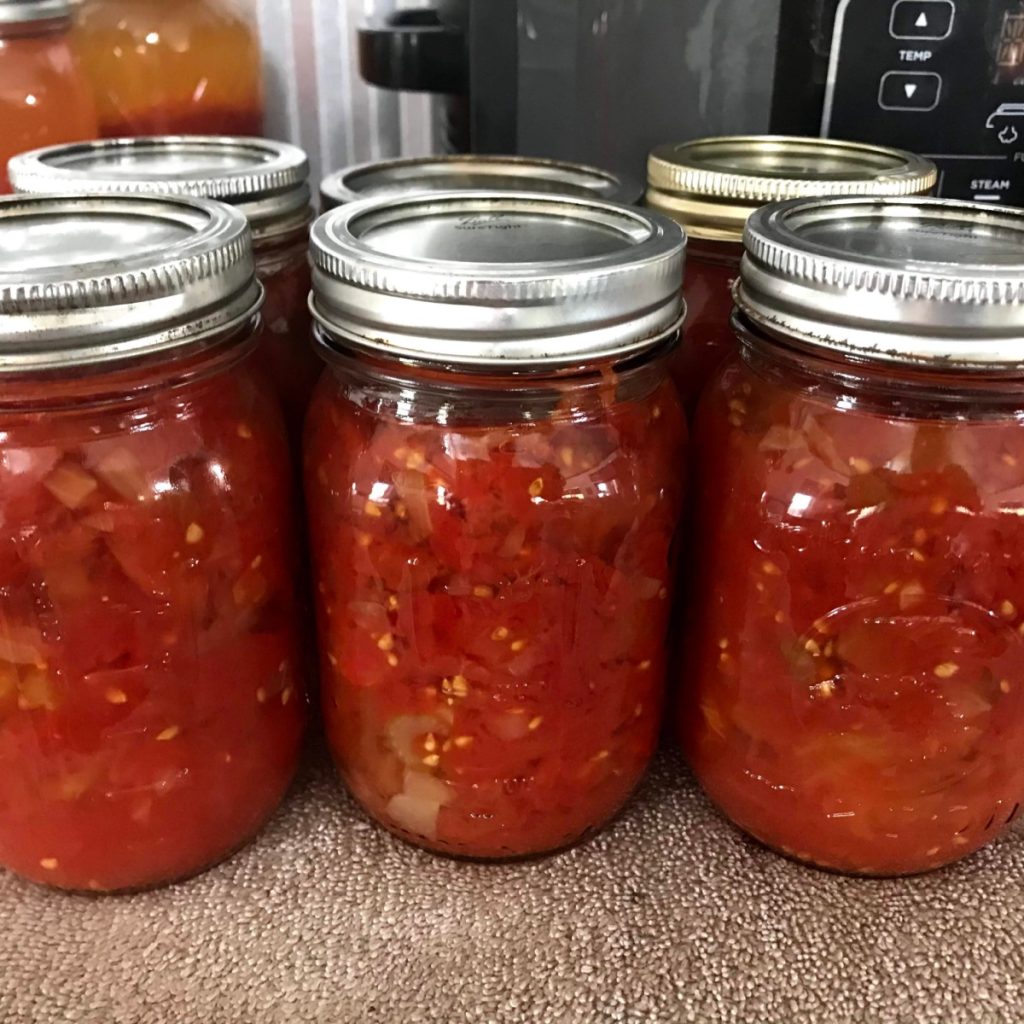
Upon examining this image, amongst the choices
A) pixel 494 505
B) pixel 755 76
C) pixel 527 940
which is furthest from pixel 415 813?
pixel 755 76

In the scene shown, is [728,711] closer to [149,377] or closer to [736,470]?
[736,470]

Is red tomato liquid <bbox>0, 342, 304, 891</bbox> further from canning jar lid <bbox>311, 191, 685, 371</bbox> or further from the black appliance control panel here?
the black appliance control panel

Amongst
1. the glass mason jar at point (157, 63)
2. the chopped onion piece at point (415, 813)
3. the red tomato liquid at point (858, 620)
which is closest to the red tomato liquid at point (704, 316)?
the red tomato liquid at point (858, 620)

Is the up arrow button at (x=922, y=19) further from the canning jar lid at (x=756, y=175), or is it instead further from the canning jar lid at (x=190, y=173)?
the canning jar lid at (x=190, y=173)

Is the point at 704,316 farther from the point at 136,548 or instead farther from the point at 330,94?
the point at 330,94

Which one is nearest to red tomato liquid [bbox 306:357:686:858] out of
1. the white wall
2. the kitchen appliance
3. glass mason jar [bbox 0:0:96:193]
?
the kitchen appliance
